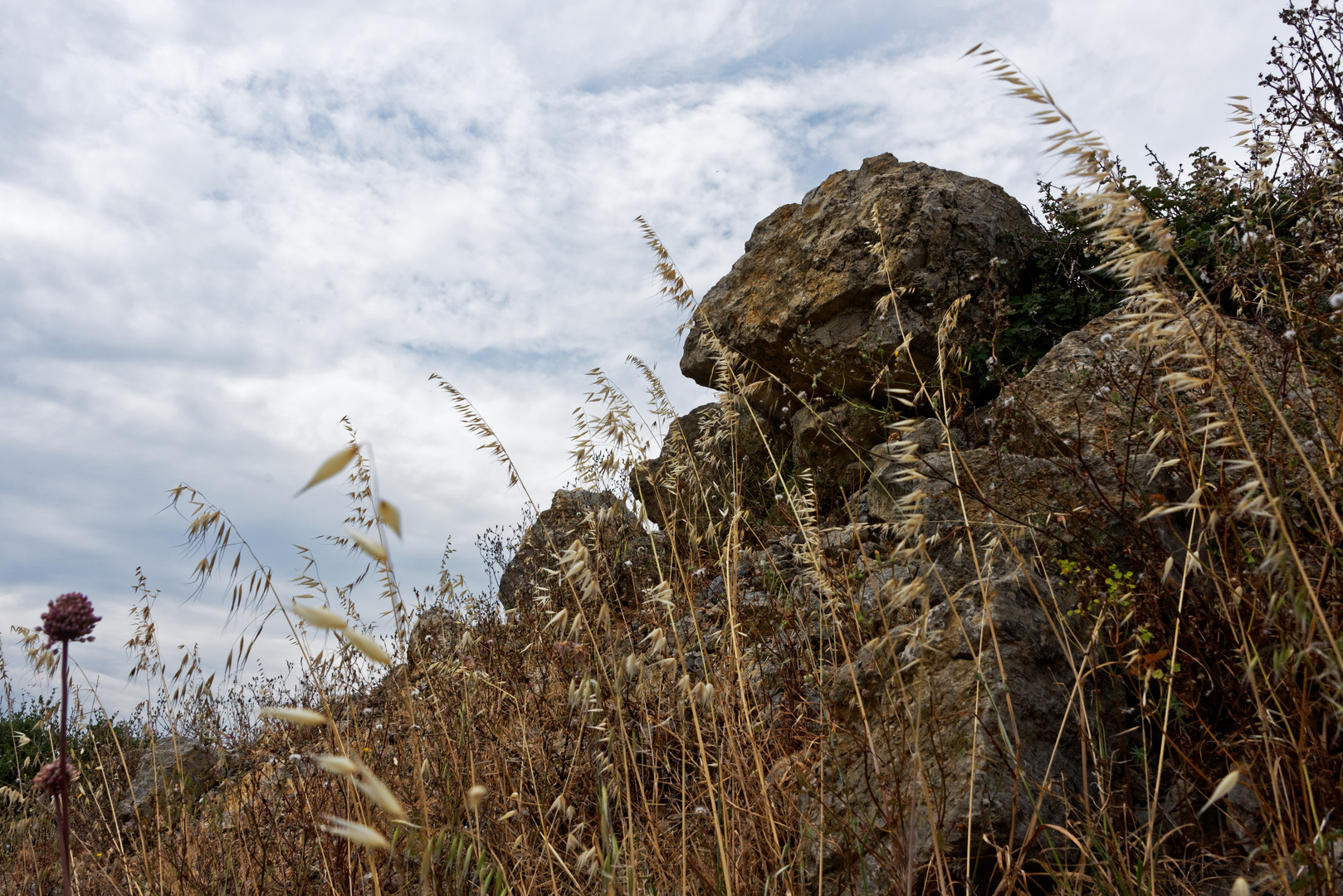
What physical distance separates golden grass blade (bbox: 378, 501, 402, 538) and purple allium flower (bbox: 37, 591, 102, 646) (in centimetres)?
92

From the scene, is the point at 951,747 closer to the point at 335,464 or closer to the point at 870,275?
the point at 335,464

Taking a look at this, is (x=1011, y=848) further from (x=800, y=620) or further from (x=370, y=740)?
(x=370, y=740)

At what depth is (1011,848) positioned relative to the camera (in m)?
2.02

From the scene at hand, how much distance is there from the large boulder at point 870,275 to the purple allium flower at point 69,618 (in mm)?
4567

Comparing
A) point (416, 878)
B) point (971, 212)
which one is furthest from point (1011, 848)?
point (971, 212)

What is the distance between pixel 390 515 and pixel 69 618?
3.25 ft

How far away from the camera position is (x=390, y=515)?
1053 mm

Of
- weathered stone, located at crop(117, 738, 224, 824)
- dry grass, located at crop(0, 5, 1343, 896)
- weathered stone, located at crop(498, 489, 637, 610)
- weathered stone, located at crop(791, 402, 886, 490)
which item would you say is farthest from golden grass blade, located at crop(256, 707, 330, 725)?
weathered stone, located at crop(117, 738, 224, 824)

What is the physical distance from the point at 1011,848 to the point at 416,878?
2.05 m

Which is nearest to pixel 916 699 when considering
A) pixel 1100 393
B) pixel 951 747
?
pixel 951 747

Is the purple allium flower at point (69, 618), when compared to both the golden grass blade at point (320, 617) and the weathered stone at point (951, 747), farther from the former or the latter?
the weathered stone at point (951, 747)

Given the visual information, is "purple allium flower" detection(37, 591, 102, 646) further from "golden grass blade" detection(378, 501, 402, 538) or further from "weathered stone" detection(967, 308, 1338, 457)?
"weathered stone" detection(967, 308, 1338, 457)

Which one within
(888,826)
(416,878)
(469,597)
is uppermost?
(469,597)

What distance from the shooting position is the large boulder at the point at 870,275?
5785 mm
